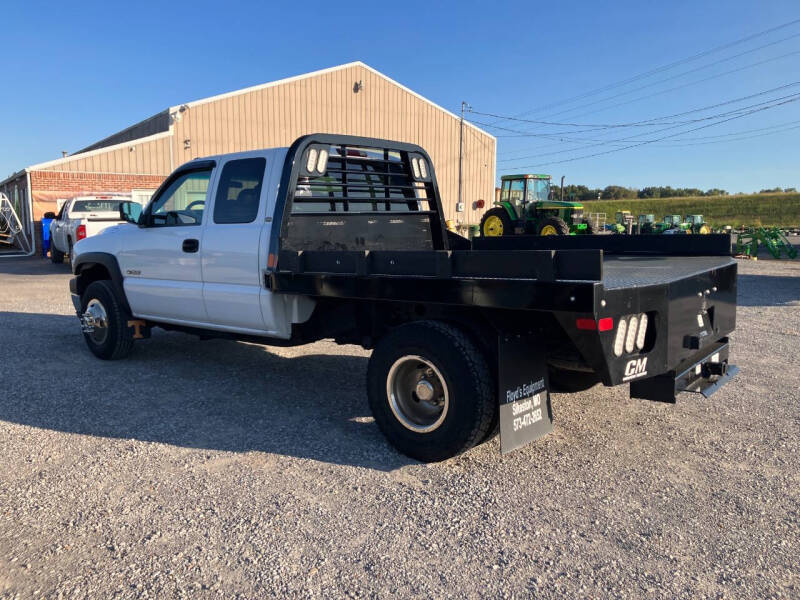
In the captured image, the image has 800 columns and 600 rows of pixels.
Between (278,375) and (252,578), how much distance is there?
3.52 m

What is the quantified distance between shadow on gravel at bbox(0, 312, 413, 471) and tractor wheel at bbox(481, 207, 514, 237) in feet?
55.6

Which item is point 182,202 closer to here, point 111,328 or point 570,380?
point 111,328

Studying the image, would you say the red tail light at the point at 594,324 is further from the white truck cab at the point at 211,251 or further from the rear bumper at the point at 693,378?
the white truck cab at the point at 211,251

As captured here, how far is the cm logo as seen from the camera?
138 inches

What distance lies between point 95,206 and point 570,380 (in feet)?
55.4

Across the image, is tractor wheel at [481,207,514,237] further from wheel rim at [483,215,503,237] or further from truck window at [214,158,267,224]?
truck window at [214,158,267,224]

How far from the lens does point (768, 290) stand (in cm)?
1333

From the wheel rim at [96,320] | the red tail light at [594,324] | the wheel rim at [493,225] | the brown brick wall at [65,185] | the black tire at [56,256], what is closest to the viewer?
the red tail light at [594,324]

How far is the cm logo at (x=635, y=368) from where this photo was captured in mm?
3514

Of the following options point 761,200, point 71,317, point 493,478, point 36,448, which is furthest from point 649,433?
point 761,200

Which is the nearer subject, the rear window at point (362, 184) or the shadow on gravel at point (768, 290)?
the rear window at point (362, 184)

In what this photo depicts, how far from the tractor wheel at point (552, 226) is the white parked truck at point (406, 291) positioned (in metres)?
15.6

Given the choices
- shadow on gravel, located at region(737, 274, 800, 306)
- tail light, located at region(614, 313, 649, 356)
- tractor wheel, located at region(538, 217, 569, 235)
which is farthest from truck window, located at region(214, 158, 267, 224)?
tractor wheel, located at region(538, 217, 569, 235)

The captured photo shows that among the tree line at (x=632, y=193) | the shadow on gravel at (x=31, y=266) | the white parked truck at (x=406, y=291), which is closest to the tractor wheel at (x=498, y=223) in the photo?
the shadow on gravel at (x=31, y=266)
